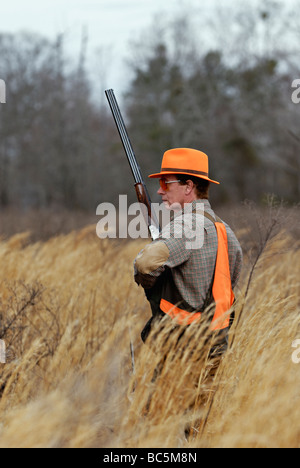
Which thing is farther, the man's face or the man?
the man's face

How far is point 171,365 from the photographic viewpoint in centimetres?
281

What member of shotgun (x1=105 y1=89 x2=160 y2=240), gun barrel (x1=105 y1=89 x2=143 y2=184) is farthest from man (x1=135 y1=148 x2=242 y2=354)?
gun barrel (x1=105 y1=89 x2=143 y2=184)

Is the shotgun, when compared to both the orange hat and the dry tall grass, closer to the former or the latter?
the orange hat

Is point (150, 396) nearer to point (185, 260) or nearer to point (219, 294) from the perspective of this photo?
point (219, 294)

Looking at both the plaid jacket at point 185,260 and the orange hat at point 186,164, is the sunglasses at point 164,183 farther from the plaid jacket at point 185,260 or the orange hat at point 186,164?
the plaid jacket at point 185,260

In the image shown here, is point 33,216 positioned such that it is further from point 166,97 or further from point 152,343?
point 166,97

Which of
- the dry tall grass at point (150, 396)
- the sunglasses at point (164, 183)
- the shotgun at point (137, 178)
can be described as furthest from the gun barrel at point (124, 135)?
the dry tall grass at point (150, 396)

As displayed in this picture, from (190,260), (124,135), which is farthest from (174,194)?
(124,135)

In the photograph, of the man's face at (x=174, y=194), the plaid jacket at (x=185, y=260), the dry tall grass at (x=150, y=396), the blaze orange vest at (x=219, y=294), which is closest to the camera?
the dry tall grass at (x=150, y=396)

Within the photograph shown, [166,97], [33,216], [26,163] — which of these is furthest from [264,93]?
[33,216]

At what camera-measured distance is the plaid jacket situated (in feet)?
8.45

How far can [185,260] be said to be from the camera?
2.65m

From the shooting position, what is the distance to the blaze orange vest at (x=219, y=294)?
275cm

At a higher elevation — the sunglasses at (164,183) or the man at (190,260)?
the sunglasses at (164,183)
